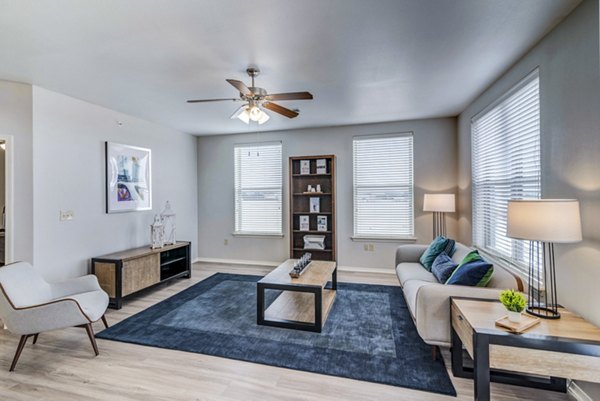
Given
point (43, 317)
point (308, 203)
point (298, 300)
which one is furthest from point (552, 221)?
point (308, 203)

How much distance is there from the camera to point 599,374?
1521 millimetres

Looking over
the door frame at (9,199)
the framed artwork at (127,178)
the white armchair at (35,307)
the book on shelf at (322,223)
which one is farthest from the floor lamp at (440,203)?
the door frame at (9,199)

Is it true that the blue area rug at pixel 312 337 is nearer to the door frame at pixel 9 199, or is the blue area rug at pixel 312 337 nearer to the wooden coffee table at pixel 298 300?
the wooden coffee table at pixel 298 300

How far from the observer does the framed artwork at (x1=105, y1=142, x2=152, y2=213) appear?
157 inches

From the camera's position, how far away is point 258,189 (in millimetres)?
5645

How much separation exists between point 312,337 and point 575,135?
2.63 m

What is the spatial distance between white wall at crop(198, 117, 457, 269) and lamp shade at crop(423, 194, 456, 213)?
2.09 ft

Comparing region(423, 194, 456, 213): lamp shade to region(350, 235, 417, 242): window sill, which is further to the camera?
region(350, 235, 417, 242): window sill

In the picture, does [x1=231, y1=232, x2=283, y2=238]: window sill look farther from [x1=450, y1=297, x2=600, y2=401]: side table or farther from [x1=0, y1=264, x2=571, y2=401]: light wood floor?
[x1=450, y1=297, x2=600, y2=401]: side table

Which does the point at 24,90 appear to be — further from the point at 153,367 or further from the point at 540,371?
the point at 540,371

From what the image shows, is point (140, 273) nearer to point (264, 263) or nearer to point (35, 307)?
point (35, 307)

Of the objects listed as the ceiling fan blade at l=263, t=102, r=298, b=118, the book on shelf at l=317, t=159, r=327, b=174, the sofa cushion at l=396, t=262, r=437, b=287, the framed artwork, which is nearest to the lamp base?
the sofa cushion at l=396, t=262, r=437, b=287

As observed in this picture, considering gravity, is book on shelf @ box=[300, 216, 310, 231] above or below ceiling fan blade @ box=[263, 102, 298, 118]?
below

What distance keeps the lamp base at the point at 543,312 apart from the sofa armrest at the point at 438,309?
286 mm
